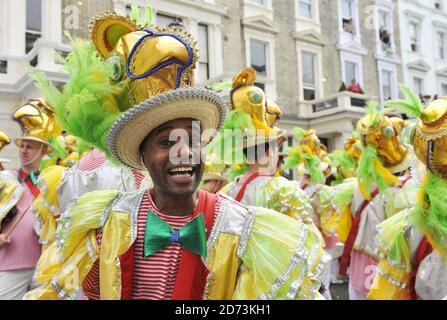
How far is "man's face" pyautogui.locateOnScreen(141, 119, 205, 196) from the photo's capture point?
179 centimetres

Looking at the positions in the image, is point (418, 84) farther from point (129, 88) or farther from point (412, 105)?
point (129, 88)

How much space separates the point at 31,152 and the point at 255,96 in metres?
2.17

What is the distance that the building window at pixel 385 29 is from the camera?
22.7 m

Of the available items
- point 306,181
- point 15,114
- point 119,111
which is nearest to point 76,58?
point 119,111

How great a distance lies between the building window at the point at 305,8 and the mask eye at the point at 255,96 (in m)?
17.0

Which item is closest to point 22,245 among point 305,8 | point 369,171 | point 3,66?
point 369,171

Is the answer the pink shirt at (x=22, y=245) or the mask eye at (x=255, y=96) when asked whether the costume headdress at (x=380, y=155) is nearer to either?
the mask eye at (x=255, y=96)

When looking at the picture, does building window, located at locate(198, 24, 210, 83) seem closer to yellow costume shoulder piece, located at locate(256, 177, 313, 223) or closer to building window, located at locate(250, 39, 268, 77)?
building window, located at locate(250, 39, 268, 77)

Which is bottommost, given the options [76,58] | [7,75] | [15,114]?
[76,58]

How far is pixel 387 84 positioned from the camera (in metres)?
23.2

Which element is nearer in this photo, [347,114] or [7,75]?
[7,75]

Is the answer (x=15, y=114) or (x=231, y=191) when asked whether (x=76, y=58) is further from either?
(x=15, y=114)
